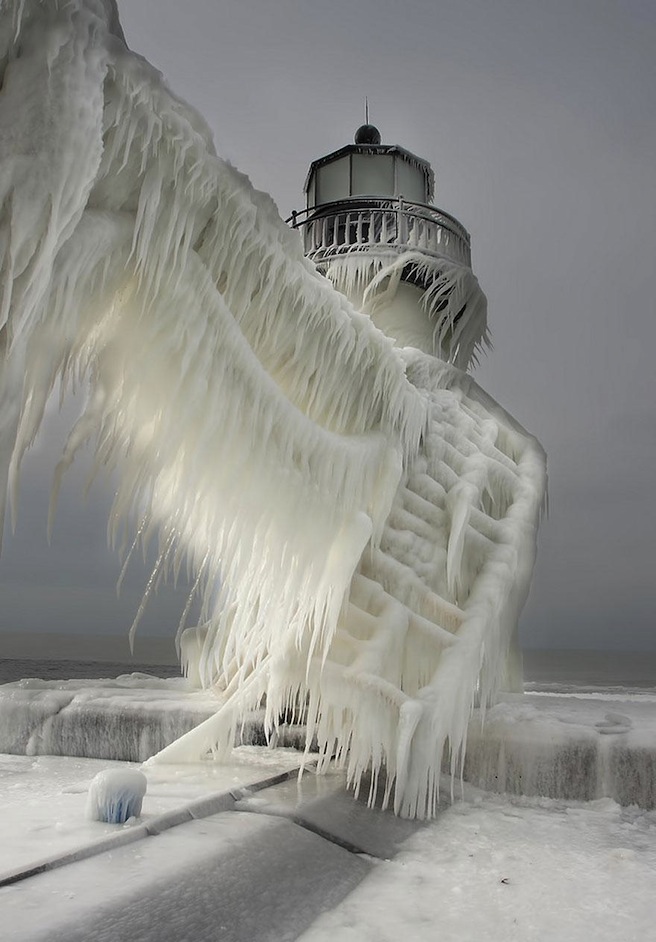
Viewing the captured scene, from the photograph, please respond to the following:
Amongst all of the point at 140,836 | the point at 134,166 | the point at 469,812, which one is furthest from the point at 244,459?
the point at 469,812

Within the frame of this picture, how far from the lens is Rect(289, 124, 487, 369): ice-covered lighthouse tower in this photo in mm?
8984

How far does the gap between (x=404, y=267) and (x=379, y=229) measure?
3.38ft

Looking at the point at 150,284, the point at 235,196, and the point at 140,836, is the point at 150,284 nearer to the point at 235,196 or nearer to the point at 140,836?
the point at 235,196

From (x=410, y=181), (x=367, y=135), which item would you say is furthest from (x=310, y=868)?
(x=367, y=135)

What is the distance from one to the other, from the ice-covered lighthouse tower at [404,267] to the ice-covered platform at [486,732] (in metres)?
4.64

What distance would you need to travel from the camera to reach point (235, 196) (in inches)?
128

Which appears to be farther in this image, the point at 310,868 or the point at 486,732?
the point at 486,732

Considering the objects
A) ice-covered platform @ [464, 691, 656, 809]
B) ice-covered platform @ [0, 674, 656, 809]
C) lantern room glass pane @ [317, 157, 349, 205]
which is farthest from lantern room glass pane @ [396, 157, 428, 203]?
ice-covered platform @ [464, 691, 656, 809]

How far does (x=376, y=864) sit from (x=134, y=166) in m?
3.21

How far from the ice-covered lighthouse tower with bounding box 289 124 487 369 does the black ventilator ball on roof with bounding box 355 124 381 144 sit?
6.54ft

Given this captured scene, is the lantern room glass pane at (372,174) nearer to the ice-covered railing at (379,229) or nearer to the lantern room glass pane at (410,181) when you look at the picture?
the lantern room glass pane at (410,181)

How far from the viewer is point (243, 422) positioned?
3799 mm

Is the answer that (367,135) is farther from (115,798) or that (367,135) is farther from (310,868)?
(310,868)

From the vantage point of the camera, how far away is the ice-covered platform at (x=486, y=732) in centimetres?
447
